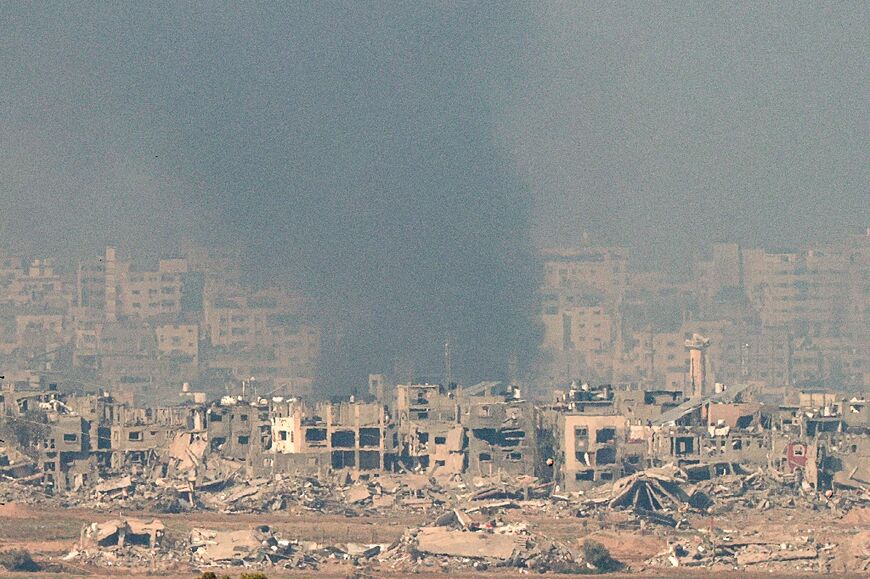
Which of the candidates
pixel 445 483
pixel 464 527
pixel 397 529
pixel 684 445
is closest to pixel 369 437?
pixel 445 483

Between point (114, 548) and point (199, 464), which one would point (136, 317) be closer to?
point (199, 464)

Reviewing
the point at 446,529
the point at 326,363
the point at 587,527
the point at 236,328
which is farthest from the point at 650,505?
the point at 236,328

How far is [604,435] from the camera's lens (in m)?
79.9

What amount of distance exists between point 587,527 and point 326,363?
5936 cm

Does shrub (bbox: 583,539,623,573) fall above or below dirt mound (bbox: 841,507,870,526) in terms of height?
below

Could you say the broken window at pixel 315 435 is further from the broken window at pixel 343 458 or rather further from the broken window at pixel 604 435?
the broken window at pixel 604 435

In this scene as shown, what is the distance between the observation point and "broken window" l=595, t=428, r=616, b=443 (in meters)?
79.7

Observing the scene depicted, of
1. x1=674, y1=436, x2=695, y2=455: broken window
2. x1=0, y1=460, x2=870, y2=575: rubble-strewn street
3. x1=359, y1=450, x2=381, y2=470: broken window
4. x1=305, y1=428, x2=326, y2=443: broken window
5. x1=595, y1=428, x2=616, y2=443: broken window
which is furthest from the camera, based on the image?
x1=359, y1=450, x2=381, y2=470: broken window

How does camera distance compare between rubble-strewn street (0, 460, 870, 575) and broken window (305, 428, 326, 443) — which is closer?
rubble-strewn street (0, 460, 870, 575)

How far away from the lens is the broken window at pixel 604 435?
79.7 meters

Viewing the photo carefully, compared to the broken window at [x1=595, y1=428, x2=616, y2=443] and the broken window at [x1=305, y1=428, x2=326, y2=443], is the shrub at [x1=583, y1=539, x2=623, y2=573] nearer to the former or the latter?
the broken window at [x1=595, y1=428, x2=616, y2=443]

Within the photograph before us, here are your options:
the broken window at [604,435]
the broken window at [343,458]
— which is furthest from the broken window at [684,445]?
the broken window at [343,458]

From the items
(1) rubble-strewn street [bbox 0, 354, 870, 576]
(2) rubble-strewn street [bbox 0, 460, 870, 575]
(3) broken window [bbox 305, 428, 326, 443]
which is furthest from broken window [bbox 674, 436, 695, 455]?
(3) broken window [bbox 305, 428, 326, 443]

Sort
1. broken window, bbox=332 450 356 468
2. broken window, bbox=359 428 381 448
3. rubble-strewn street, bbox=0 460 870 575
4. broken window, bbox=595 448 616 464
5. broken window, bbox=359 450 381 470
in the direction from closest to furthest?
rubble-strewn street, bbox=0 460 870 575 → broken window, bbox=595 448 616 464 → broken window, bbox=332 450 356 468 → broken window, bbox=359 450 381 470 → broken window, bbox=359 428 381 448
